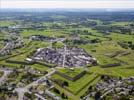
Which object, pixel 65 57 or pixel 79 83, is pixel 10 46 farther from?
pixel 79 83

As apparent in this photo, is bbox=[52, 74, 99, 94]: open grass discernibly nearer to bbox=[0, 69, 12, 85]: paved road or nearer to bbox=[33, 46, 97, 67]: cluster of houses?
bbox=[33, 46, 97, 67]: cluster of houses

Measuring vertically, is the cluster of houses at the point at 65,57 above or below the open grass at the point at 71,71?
below

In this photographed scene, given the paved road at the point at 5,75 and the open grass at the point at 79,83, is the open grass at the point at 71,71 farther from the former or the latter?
the paved road at the point at 5,75

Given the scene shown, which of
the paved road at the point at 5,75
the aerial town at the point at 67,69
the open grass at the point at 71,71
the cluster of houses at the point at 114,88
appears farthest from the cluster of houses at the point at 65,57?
the cluster of houses at the point at 114,88

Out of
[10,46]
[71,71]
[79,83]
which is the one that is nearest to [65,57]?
[71,71]

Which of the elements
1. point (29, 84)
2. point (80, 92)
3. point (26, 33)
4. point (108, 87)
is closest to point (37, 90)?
point (29, 84)
